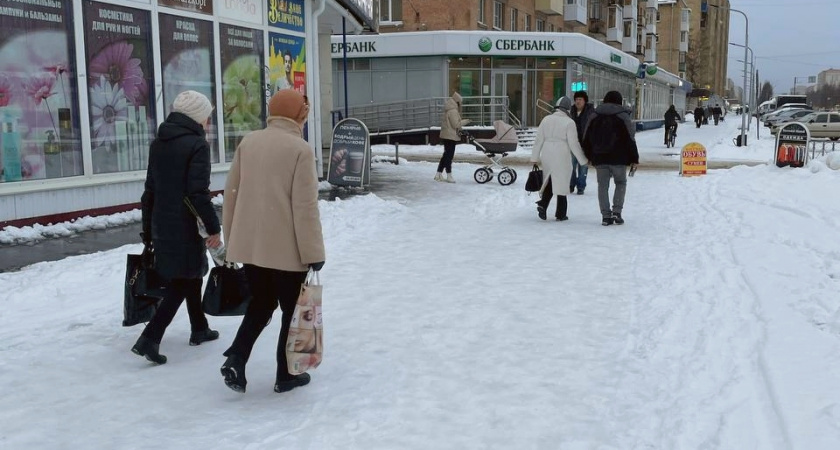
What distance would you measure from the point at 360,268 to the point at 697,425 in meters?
4.42

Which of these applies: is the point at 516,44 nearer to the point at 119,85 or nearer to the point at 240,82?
the point at 240,82

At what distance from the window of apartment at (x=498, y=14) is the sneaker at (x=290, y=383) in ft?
116

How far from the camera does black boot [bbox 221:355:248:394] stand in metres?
4.22

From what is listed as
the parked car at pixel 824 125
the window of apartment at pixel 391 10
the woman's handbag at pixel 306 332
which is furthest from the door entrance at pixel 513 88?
the woman's handbag at pixel 306 332

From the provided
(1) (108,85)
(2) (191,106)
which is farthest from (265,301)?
(1) (108,85)

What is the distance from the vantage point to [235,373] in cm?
422

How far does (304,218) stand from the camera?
4.17 meters

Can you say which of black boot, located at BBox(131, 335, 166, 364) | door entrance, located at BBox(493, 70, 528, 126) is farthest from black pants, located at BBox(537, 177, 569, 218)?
door entrance, located at BBox(493, 70, 528, 126)

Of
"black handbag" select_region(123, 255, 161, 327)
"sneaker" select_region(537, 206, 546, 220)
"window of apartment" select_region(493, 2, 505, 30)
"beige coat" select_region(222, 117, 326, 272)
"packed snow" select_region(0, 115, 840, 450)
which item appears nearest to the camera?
"packed snow" select_region(0, 115, 840, 450)

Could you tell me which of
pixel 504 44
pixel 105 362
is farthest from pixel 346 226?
pixel 504 44

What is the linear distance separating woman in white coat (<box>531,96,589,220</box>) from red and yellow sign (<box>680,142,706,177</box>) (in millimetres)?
8066

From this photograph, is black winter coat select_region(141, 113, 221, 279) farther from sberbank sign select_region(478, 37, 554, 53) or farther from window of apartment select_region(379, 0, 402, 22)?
window of apartment select_region(379, 0, 402, 22)

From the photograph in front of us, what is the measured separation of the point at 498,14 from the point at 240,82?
27.7 m

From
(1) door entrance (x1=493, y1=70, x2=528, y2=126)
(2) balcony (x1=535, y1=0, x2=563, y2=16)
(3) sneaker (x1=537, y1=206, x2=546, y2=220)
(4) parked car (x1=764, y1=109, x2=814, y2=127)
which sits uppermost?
(2) balcony (x1=535, y1=0, x2=563, y2=16)
